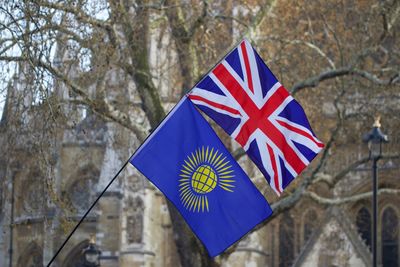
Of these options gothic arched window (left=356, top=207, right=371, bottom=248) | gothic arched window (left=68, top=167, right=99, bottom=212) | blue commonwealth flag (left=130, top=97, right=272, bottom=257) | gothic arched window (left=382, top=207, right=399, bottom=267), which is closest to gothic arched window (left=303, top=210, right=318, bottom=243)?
gothic arched window (left=356, top=207, right=371, bottom=248)

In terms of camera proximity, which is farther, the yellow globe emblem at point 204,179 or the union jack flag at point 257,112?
the union jack flag at point 257,112

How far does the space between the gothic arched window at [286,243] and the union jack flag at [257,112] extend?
17525 millimetres

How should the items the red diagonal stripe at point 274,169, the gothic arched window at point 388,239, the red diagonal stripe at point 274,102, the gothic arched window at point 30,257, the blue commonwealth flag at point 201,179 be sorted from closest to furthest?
the blue commonwealth flag at point 201,179 → the red diagonal stripe at point 274,169 → the red diagonal stripe at point 274,102 → the gothic arched window at point 388,239 → the gothic arched window at point 30,257

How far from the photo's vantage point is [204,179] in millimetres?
12055

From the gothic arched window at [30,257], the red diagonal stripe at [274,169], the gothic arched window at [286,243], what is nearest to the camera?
the red diagonal stripe at [274,169]

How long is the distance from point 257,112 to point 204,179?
877 mm

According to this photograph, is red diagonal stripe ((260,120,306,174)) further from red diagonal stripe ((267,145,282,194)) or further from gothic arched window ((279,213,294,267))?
gothic arched window ((279,213,294,267))

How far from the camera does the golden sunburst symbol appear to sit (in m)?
12.0

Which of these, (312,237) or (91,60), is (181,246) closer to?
(91,60)

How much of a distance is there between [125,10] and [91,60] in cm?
105

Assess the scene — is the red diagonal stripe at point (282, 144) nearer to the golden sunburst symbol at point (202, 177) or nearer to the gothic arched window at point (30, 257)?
the golden sunburst symbol at point (202, 177)

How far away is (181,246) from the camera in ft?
65.9

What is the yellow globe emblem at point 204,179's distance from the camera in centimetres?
1202

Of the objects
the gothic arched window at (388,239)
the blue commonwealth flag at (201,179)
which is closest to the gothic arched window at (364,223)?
the gothic arched window at (388,239)
